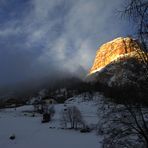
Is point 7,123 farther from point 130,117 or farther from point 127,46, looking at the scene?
point 127,46

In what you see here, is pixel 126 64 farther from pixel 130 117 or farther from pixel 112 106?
pixel 130 117

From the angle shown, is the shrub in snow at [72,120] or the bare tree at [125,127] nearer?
the bare tree at [125,127]

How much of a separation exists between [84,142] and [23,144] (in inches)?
447

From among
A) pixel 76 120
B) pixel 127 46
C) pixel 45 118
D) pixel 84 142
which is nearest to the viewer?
pixel 127 46

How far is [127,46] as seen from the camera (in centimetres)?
910

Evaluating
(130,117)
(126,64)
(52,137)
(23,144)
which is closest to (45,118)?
(52,137)

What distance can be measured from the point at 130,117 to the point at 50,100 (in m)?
160

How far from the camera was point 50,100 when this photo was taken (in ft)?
585

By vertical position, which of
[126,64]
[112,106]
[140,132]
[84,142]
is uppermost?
[126,64]

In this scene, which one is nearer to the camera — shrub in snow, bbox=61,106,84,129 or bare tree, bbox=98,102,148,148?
bare tree, bbox=98,102,148,148

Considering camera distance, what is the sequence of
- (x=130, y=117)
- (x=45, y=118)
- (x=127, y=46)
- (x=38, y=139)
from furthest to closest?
1. (x=45, y=118)
2. (x=38, y=139)
3. (x=130, y=117)
4. (x=127, y=46)

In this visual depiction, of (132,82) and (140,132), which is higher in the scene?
(132,82)

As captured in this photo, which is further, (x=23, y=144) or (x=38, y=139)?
(x=38, y=139)

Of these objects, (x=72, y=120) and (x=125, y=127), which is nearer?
(x=125, y=127)
